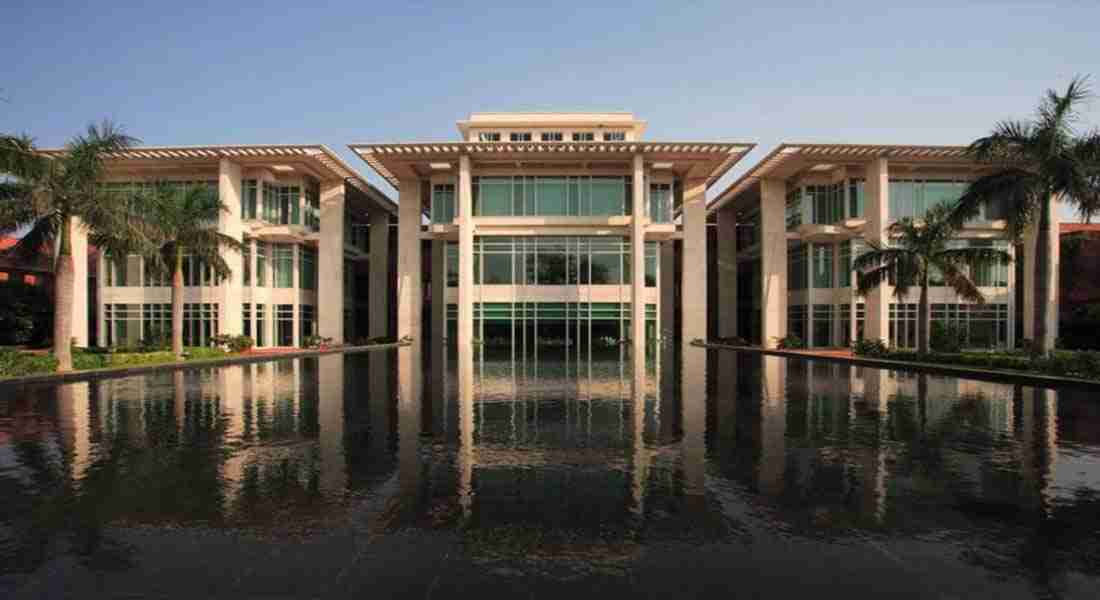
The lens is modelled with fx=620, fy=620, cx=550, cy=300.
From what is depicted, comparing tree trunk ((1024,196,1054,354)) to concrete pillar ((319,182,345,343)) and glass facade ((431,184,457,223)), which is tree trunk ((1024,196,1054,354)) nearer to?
glass facade ((431,184,457,223))

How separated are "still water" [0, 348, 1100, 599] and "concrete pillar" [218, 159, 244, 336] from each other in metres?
25.2

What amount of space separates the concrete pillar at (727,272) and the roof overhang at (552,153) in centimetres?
1291

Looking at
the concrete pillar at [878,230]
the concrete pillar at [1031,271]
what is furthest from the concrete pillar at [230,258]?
the concrete pillar at [1031,271]

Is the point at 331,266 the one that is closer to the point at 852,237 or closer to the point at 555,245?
the point at 555,245

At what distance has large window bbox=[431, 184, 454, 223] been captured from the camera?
140ft

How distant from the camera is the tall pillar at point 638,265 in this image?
39.2 m

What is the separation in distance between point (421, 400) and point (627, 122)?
39.0 meters

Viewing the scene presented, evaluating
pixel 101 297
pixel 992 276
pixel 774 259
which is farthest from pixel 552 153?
pixel 101 297

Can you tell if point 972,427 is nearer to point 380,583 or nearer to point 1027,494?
point 1027,494

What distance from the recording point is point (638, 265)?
39.4 metres

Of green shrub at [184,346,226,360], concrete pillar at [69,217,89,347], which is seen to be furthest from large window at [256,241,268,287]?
green shrub at [184,346,226,360]

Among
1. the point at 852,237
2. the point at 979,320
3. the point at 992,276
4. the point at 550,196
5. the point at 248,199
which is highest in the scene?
the point at 550,196

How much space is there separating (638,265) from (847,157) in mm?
14100

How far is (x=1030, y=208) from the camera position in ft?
70.8
